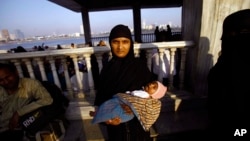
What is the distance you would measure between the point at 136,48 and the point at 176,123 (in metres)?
1.28

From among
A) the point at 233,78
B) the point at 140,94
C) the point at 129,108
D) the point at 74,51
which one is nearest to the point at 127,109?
the point at 129,108

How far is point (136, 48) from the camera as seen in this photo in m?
2.29

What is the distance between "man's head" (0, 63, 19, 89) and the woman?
111 centimetres

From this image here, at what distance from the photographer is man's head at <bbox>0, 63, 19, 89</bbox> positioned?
1.68 m

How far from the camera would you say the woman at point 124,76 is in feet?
4.70

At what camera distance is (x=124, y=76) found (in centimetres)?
147

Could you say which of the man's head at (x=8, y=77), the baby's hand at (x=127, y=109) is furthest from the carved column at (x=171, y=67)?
the man's head at (x=8, y=77)

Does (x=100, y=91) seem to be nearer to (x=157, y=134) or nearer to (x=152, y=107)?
(x=152, y=107)

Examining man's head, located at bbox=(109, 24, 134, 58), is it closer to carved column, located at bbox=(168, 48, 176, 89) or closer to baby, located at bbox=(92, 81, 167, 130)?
baby, located at bbox=(92, 81, 167, 130)

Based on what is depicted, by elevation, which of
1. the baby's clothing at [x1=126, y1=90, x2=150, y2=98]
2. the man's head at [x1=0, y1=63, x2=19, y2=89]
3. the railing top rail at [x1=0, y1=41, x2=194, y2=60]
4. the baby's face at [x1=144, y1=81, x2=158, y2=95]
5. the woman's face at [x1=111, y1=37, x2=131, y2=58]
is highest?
the woman's face at [x1=111, y1=37, x2=131, y2=58]

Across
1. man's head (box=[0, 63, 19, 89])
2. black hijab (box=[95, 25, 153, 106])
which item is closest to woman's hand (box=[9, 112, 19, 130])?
man's head (box=[0, 63, 19, 89])

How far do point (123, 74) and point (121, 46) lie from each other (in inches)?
10.6

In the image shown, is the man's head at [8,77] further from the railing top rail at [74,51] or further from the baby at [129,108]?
the baby at [129,108]

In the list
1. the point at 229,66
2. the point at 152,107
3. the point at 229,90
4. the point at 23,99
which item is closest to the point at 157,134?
the point at 152,107
